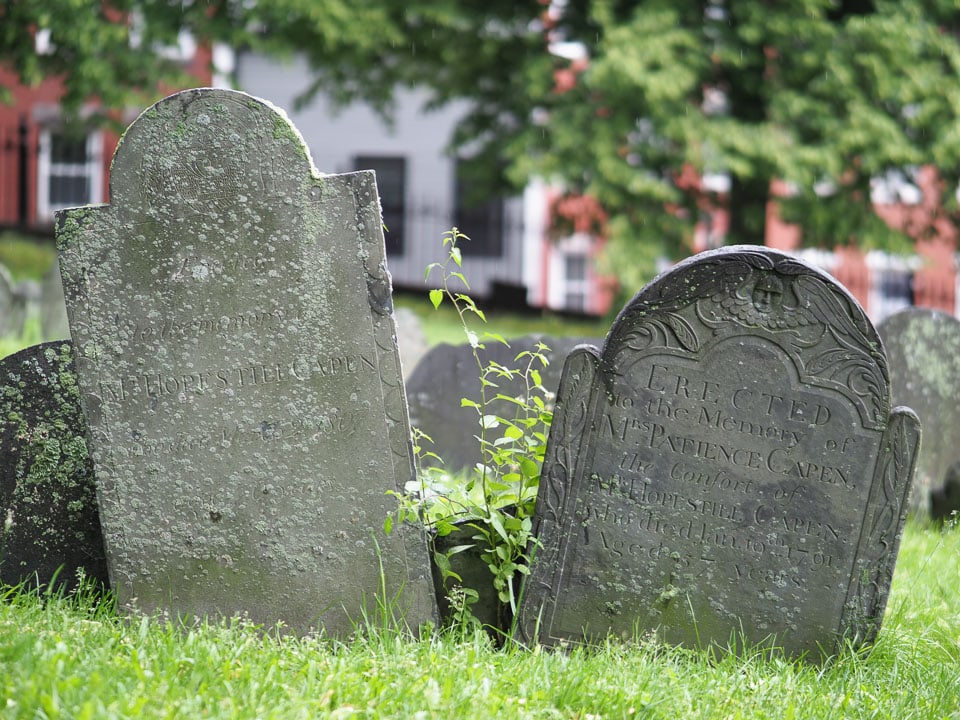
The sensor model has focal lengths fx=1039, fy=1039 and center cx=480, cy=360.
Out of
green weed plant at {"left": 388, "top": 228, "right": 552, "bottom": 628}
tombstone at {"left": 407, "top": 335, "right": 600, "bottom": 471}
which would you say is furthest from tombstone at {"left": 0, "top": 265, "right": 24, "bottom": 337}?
green weed plant at {"left": 388, "top": 228, "right": 552, "bottom": 628}

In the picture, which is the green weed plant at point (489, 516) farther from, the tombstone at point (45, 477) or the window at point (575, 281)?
the window at point (575, 281)

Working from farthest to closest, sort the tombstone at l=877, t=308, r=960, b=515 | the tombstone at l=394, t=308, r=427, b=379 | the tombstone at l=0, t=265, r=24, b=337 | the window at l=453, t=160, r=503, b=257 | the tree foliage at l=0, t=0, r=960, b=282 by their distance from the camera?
the window at l=453, t=160, r=503, b=257 → the tree foliage at l=0, t=0, r=960, b=282 → the tombstone at l=0, t=265, r=24, b=337 → the tombstone at l=394, t=308, r=427, b=379 → the tombstone at l=877, t=308, r=960, b=515

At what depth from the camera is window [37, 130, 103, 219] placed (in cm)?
2292

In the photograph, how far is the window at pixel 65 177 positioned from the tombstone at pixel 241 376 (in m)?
20.4

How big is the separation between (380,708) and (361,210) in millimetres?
1817

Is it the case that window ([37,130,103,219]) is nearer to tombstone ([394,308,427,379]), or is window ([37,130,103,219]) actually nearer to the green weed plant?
tombstone ([394,308,427,379])

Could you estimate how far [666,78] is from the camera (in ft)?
43.9

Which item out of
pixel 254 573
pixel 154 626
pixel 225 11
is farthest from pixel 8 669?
pixel 225 11

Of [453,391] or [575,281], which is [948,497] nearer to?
[453,391]

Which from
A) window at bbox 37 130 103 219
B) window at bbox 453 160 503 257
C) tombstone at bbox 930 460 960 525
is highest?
window at bbox 37 130 103 219

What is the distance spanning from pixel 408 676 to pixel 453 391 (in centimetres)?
379

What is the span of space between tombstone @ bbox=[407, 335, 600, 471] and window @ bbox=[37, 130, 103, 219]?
1803 cm

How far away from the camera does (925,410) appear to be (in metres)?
6.85

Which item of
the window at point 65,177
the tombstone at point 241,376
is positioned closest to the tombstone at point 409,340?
the tombstone at point 241,376
